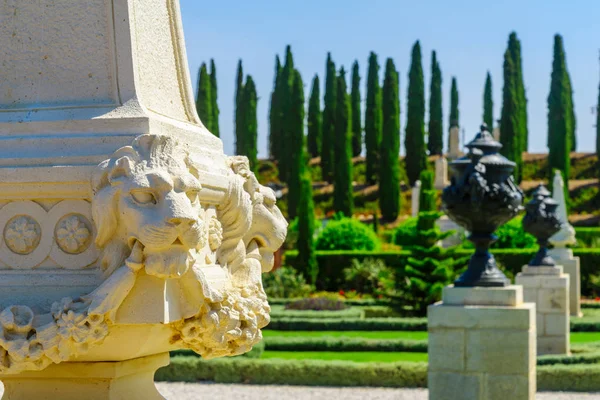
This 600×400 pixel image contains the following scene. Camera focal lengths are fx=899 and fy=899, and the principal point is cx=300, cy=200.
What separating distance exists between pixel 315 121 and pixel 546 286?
31.6 m

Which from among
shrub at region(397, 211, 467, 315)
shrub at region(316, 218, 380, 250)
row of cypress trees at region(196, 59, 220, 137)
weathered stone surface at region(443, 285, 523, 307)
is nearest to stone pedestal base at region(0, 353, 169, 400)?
weathered stone surface at region(443, 285, 523, 307)

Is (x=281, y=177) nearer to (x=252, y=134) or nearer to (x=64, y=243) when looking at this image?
(x=252, y=134)

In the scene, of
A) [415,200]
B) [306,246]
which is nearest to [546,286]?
[306,246]

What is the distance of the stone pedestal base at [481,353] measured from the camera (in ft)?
20.3

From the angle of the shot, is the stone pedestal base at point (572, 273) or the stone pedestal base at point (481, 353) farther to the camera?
the stone pedestal base at point (572, 273)

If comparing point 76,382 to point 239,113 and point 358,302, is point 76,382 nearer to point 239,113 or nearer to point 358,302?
point 358,302

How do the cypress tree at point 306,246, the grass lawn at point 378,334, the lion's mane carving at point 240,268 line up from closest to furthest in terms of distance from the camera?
the lion's mane carving at point 240,268 < the grass lawn at point 378,334 < the cypress tree at point 306,246

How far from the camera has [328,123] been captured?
3991cm

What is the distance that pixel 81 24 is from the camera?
7.57 ft

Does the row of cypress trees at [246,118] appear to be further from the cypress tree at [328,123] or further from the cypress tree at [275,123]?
the cypress tree at [328,123]

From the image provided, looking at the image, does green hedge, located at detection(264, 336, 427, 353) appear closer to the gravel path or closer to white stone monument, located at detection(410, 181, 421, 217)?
the gravel path

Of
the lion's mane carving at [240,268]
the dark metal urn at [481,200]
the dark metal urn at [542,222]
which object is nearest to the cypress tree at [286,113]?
the dark metal urn at [542,222]

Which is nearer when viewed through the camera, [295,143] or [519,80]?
[295,143]

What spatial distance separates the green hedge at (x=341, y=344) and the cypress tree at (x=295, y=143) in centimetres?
2205
